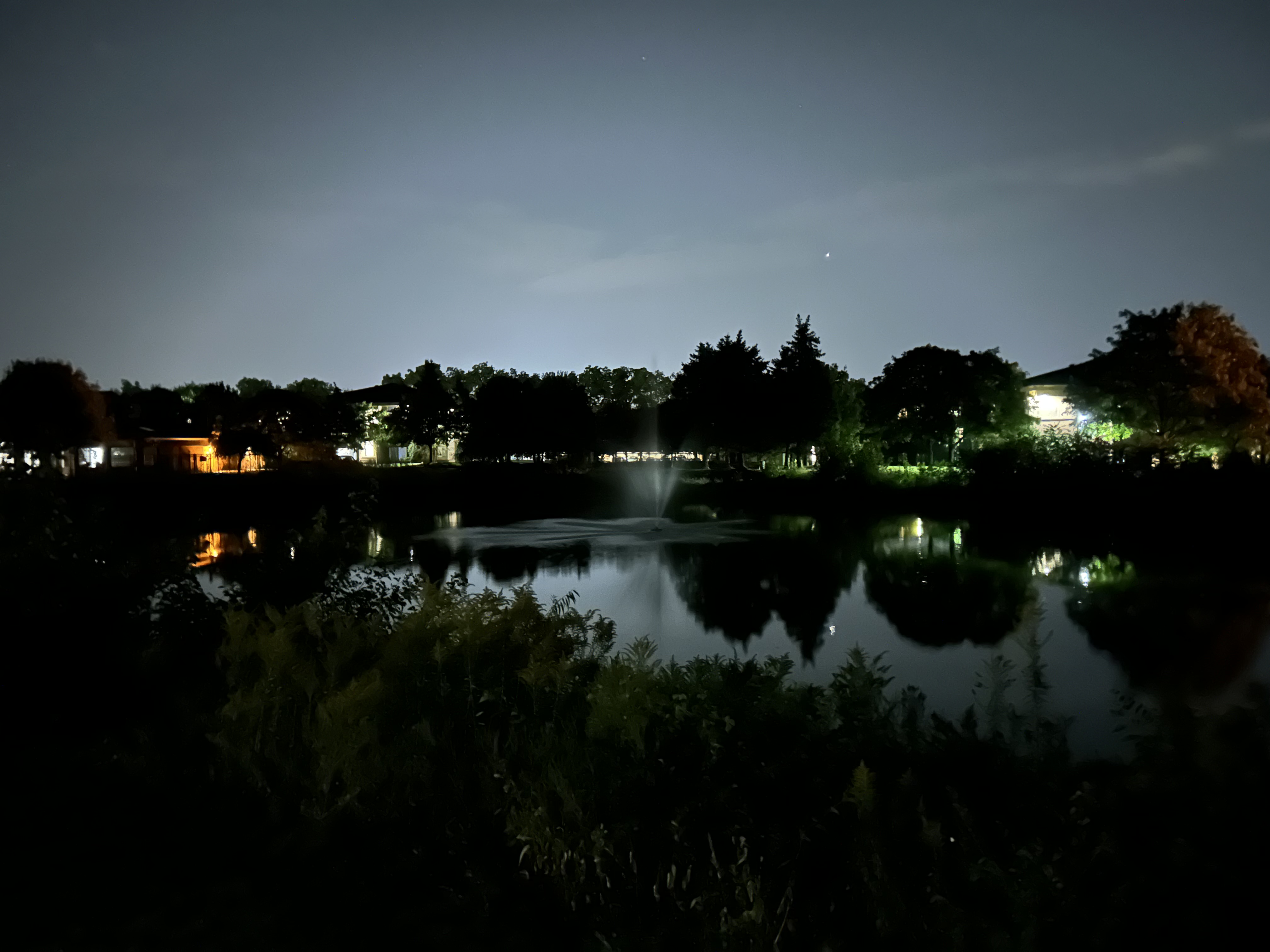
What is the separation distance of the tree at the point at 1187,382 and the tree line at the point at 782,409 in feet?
0.22

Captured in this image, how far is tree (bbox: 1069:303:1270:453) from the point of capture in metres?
37.8

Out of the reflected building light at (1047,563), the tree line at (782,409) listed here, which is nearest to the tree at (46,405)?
the tree line at (782,409)

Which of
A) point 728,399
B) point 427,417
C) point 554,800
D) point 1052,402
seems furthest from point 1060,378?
point 554,800

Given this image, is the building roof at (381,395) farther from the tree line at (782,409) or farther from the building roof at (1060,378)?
the building roof at (1060,378)

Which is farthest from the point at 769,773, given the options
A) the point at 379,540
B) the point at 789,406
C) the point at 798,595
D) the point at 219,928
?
the point at 789,406

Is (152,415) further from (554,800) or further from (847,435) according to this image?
(554,800)

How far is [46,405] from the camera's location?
58.3 metres

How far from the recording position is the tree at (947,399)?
53781 mm

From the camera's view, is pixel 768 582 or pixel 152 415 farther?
pixel 152 415

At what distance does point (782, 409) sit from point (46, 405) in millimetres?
48632

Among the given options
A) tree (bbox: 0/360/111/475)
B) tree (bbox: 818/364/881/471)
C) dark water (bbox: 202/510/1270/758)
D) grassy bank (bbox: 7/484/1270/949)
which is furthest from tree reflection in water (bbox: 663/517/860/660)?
tree (bbox: 0/360/111/475)

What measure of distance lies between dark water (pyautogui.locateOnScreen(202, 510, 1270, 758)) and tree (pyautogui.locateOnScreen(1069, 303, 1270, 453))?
15.5 meters

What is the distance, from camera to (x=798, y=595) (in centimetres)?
1781

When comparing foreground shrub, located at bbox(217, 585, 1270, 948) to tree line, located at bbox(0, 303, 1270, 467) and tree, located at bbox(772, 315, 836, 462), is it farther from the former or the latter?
tree, located at bbox(772, 315, 836, 462)
